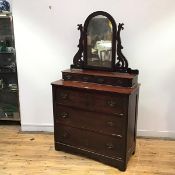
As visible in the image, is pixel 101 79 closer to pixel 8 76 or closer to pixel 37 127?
pixel 37 127

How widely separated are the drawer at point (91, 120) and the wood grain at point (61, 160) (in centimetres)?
39

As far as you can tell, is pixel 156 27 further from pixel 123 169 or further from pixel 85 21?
pixel 123 169

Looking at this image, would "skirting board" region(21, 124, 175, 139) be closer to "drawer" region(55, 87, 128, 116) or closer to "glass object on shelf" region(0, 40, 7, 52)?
"drawer" region(55, 87, 128, 116)

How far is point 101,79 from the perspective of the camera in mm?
2498

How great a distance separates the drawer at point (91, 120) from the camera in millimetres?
2385

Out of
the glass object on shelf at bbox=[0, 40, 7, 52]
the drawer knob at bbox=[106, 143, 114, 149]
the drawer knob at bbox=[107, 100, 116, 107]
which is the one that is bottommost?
the drawer knob at bbox=[106, 143, 114, 149]

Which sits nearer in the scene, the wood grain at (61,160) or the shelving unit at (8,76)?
the wood grain at (61,160)

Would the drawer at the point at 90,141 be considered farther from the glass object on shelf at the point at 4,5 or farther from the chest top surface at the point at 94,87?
the glass object on shelf at the point at 4,5

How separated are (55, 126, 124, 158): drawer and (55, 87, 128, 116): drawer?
29 centimetres

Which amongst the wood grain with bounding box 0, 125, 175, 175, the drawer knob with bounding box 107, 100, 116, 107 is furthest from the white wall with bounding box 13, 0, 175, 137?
the drawer knob with bounding box 107, 100, 116, 107

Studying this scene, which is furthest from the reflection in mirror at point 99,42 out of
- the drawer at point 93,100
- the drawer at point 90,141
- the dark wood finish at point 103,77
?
the drawer at point 90,141

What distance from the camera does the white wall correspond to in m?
2.79

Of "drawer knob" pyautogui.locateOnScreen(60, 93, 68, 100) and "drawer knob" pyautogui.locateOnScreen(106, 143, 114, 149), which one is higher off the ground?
"drawer knob" pyautogui.locateOnScreen(60, 93, 68, 100)

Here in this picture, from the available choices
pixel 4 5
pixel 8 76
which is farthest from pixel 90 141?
pixel 4 5
